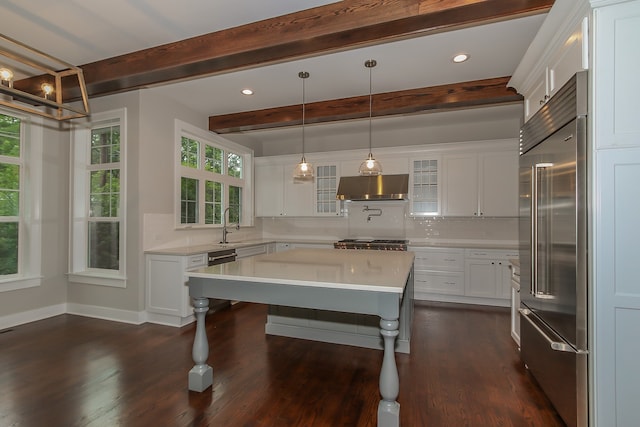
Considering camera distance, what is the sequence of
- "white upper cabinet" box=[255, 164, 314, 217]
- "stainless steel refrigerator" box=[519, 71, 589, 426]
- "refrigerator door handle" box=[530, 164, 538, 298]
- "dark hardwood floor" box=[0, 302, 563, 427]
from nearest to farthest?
1. "stainless steel refrigerator" box=[519, 71, 589, 426]
2. "dark hardwood floor" box=[0, 302, 563, 427]
3. "refrigerator door handle" box=[530, 164, 538, 298]
4. "white upper cabinet" box=[255, 164, 314, 217]

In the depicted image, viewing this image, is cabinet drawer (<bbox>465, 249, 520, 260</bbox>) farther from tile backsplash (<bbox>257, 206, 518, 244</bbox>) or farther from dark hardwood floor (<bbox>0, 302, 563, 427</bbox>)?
dark hardwood floor (<bbox>0, 302, 563, 427</bbox>)

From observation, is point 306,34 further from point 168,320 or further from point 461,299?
point 461,299

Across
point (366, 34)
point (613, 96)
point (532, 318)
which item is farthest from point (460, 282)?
point (366, 34)

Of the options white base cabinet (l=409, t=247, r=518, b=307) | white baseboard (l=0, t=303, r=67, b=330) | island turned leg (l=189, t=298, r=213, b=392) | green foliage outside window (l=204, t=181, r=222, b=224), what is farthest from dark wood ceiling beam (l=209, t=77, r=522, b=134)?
white baseboard (l=0, t=303, r=67, b=330)

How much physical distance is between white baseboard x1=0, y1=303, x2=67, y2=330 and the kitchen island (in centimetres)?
283

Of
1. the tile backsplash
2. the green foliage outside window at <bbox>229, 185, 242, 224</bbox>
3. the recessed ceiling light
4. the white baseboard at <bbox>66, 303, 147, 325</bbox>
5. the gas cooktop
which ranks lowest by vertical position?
the white baseboard at <bbox>66, 303, 147, 325</bbox>

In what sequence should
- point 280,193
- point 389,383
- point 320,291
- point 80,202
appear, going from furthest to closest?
point 280,193 < point 80,202 < point 320,291 < point 389,383

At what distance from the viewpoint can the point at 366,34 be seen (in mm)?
2207

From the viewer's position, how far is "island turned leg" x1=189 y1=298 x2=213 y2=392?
7.03ft

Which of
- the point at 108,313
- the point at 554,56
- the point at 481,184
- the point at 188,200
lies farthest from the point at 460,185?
the point at 108,313

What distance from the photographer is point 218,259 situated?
394cm

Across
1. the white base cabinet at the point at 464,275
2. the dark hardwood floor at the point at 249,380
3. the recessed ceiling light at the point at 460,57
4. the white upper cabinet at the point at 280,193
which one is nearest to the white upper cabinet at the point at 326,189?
the white upper cabinet at the point at 280,193

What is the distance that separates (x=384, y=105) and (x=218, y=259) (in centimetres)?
287

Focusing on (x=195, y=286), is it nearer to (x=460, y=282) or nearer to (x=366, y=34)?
(x=366, y=34)
